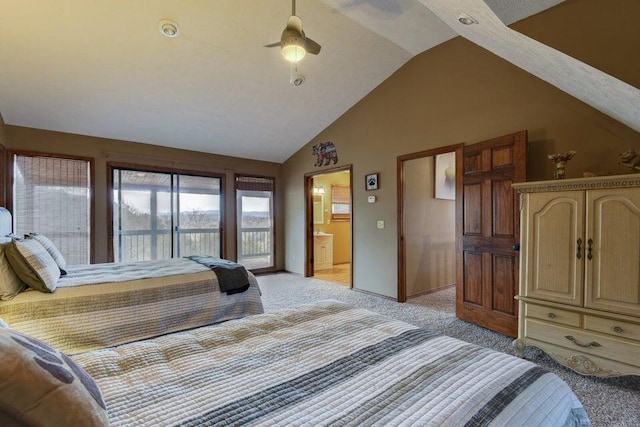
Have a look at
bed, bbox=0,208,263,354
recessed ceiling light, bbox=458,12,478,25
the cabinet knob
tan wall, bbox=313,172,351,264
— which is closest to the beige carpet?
tan wall, bbox=313,172,351,264

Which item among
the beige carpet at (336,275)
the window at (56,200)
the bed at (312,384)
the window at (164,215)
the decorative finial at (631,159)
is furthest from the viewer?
the beige carpet at (336,275)

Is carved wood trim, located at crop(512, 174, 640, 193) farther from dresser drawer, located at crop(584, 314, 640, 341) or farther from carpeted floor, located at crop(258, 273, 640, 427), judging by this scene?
carpeted floor, located at crop(258, 273, 640, 427)

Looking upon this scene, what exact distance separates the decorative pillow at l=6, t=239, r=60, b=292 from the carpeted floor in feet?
7.24

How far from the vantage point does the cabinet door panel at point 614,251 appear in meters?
1.95

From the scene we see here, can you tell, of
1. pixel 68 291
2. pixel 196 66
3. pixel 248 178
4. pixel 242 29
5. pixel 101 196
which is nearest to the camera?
pixel 68 291

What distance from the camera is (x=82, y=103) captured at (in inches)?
148

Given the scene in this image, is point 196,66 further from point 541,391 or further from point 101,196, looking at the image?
point 541,391

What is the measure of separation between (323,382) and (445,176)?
182 inches

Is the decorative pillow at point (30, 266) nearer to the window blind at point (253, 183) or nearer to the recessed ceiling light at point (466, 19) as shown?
the recessed ceiling light at point (466, 19)

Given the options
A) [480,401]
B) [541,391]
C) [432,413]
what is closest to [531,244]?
[541,391]

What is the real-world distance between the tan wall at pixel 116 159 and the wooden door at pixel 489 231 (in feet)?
13.3

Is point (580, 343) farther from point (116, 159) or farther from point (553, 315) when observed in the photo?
point (116, 159)

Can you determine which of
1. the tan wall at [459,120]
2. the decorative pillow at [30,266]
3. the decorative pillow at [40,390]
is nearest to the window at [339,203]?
the tan wall at [459,120]

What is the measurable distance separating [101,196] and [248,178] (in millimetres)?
2449
